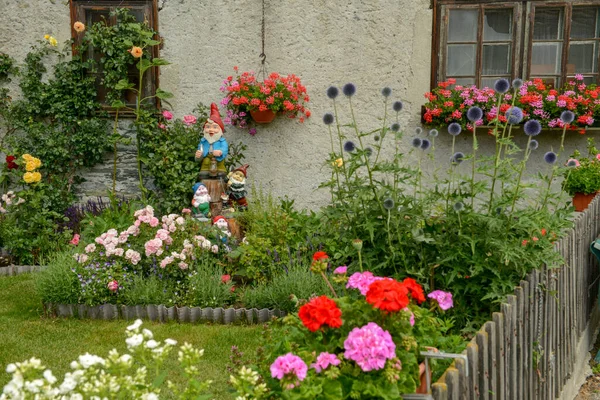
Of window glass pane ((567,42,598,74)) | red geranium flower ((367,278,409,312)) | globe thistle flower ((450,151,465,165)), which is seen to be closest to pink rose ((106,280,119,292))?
globe thistle flower ((450,151,465,165))

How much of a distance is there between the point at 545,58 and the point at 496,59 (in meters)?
0.50

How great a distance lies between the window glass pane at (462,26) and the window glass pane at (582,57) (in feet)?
3.33

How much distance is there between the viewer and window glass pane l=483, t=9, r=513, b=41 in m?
6.58

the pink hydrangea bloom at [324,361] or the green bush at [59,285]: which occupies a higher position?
the pink hydrangea bloom at [324,361]

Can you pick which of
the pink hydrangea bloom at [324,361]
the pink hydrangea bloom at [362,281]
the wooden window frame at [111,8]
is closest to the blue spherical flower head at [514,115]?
the pink hydrangea bloom at [362,281]

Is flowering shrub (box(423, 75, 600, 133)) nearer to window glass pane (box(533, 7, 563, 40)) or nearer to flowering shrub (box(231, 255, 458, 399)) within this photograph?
window glass pane (box(533, 7, 563, 40))

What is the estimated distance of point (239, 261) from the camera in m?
5.20

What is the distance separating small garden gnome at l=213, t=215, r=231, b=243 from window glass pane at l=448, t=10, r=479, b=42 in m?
3.11

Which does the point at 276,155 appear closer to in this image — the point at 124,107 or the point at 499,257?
the point at 124,107

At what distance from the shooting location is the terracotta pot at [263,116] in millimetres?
6676

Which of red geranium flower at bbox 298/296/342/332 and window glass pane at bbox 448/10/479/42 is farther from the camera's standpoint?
window glass pane at bbox 448/10/479/42

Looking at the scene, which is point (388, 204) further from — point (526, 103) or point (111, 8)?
point (111, 8)

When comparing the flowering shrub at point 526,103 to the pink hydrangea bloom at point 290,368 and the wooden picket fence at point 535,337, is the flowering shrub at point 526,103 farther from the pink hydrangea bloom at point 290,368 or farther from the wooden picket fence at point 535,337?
the pink hydrangea bloom at point 290,368

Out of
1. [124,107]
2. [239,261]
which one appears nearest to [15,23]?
[124,107]
